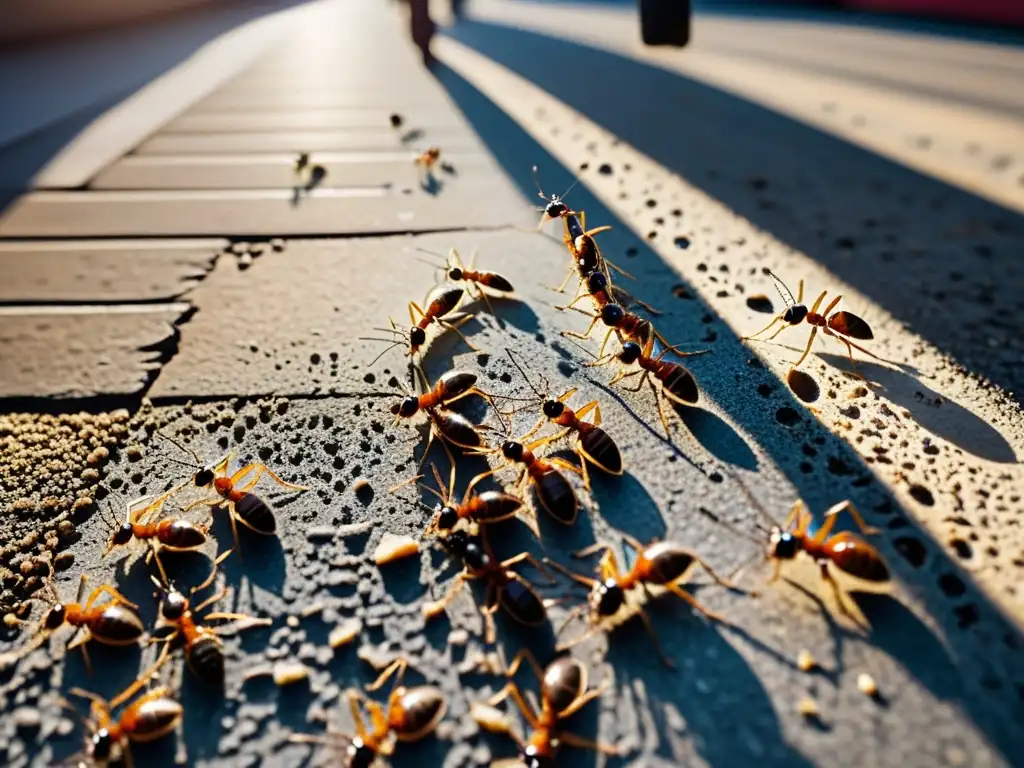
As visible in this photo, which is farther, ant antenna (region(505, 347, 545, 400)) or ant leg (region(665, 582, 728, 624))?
ant antenna (region(505, 347, 545, 400))

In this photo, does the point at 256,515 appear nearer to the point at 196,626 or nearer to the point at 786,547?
the point at 196,626

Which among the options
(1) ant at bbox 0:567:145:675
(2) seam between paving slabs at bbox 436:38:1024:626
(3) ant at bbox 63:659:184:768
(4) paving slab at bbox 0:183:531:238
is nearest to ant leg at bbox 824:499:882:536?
(2) seam between paving slabs at bbox 436:38:1024:626

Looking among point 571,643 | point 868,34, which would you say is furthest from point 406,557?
point 868,34

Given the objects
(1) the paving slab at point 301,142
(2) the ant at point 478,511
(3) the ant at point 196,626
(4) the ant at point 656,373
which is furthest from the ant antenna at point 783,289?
(1) the paving slab at point 301,142

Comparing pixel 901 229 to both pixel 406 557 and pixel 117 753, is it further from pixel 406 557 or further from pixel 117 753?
pixel 117 753

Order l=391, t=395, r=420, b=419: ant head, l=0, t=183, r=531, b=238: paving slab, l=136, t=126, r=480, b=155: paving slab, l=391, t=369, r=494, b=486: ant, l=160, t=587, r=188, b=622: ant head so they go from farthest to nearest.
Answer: l=136, t=126, r=480, b=155: paving slab
l=0, t=183, r=531, b=238: paving slab
l=391, t=395, r=420, b=419: ant head
l=391, t=369, r=494, b=486: ant
l=160, t=587, r=188, b=622: ant head

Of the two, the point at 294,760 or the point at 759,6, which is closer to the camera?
the point at 294,760

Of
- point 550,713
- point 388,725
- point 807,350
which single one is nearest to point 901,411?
point 807,350

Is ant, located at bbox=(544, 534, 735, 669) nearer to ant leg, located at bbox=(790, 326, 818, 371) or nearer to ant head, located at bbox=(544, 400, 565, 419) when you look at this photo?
ant head, located at bbox=(544, 400, 565, 419)
